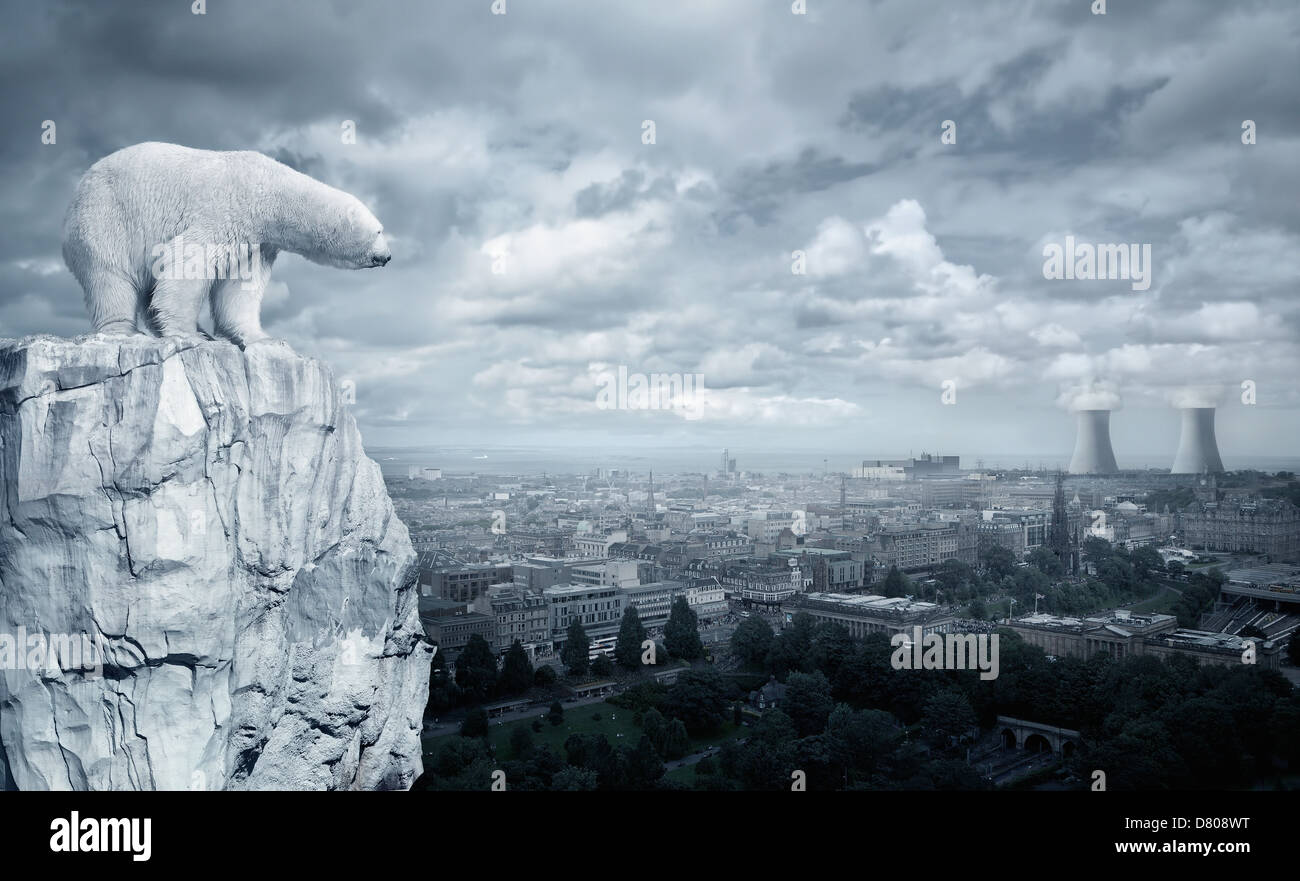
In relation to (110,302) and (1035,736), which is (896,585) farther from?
(110,302)

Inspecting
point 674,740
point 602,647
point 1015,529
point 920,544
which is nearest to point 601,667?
point 602,647

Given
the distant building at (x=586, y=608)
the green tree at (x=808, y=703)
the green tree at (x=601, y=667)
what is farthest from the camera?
the distant building at (x=586, y=608)

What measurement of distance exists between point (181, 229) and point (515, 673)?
29.6 ft

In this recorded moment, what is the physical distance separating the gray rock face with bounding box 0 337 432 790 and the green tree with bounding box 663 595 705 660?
33.5ft

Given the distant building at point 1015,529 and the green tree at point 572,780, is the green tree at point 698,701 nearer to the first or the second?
the green tree at point 572,780

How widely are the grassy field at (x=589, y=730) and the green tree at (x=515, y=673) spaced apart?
1.37 feet

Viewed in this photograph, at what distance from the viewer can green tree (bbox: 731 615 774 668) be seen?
1289 cm

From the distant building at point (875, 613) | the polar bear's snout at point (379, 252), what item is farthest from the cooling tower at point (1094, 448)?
the polar bear's snout at point (379, 252)

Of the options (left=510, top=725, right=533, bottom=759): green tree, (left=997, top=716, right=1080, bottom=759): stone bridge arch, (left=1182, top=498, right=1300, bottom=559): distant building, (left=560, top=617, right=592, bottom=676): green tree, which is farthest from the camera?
(left=560, top=617, right=592, bottom=676): green tree

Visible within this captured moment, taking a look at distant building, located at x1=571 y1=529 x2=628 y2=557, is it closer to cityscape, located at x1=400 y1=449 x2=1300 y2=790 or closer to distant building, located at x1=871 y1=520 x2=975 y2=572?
cityscape, located at x1=400 y1=449 x2=1300 y2=790

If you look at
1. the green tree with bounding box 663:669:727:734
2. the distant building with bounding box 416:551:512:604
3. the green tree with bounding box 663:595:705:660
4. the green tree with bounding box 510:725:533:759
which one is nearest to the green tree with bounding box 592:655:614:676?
the green tree with bounding box 663:595:705:660

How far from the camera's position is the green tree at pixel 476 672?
1109cm
